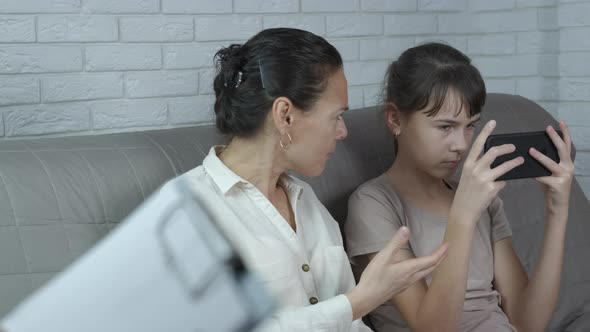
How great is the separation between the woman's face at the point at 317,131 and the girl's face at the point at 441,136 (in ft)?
0.87

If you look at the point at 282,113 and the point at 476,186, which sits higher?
the point at 282,113

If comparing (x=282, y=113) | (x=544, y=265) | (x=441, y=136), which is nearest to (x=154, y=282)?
(x=282, y=113)

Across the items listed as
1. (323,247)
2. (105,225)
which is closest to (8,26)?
(105,225)

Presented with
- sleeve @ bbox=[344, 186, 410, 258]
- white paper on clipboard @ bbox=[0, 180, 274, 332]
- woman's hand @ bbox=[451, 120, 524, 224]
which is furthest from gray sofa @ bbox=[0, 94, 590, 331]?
white paper on clipboard @ bbox=[0, 180, 274, 332]

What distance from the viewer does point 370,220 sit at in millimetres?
1636

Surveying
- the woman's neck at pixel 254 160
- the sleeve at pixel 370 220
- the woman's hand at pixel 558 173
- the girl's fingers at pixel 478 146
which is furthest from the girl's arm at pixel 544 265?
the woman's neck at pixel 254 160

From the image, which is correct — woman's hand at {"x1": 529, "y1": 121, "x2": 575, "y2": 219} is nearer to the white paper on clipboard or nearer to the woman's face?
the woman's face

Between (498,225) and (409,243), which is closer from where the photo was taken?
(409,243)

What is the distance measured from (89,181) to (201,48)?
0.68m

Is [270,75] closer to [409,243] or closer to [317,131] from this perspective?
[317,131]

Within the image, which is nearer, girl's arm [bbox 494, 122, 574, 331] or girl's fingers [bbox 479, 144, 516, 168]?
girl's fingers [bbox 479, 144, 516, 168]

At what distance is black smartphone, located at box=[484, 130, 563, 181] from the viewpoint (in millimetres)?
1571

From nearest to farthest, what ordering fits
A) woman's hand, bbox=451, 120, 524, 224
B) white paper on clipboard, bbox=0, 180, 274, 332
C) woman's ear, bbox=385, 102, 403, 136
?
white paper on clipboard, bbox=0, 180, 274, 332, woman's hand, bbox=451, 120, 524, 224, woman's ear, bbox=385, 102, 403, 136

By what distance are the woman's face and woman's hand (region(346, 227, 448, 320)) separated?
0.24 m
